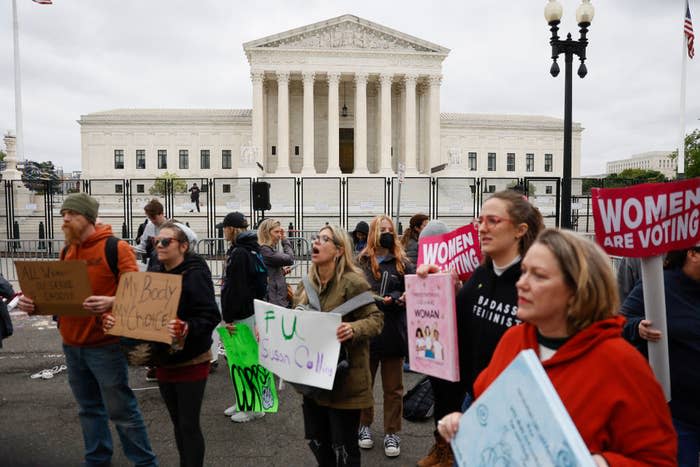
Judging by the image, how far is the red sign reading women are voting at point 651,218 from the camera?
290 centimetres

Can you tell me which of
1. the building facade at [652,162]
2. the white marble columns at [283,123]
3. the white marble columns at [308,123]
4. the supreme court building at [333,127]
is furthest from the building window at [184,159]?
the building facade at [652,162]

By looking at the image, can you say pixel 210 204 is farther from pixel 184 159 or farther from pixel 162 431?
pixel 184 159

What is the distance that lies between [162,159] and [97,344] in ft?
217

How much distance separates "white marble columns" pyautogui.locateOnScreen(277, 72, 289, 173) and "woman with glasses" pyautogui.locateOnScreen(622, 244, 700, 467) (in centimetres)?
5053

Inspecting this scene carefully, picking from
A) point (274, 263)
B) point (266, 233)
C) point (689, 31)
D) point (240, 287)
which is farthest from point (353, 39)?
point (240, 287)

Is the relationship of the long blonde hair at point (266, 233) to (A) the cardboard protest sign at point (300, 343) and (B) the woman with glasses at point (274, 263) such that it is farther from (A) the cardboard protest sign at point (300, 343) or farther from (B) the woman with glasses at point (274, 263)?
(A) the cardboard protest sign at point (300, 343)

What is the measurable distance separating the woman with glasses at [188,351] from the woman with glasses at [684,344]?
2.87 m

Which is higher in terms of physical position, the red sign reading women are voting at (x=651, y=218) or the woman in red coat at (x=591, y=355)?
the red sign reading women are voting at (x=651, y=218)

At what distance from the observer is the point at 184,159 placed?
65312mm

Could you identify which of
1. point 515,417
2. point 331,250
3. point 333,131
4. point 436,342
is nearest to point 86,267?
point 331,250

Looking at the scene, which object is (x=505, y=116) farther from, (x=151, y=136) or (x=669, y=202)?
(x=669, y=202)

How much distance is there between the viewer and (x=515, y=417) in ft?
5.13

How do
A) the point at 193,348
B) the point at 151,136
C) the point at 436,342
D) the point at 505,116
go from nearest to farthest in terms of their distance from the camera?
the point at 436,342, the point at 193,348, the point at 151,136, the point at 505,116

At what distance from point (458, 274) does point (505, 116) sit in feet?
239
